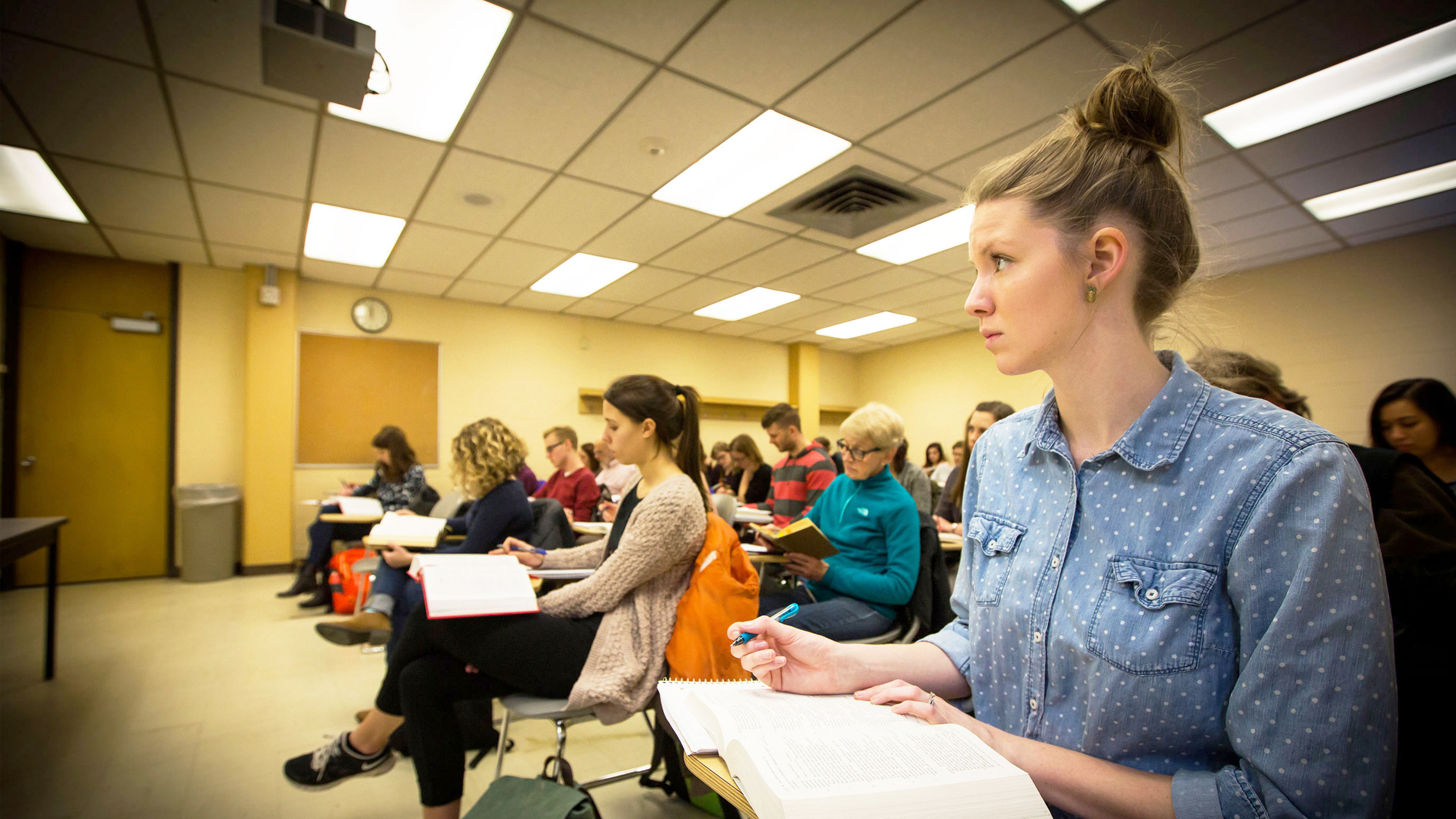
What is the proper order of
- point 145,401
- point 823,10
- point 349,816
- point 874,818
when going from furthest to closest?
1. point 145,401
2. point 823,10
3. point 349,816
4. point 874,818

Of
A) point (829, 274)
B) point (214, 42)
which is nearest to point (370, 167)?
point (214, 42)

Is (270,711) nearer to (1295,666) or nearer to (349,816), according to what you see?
(349,816)

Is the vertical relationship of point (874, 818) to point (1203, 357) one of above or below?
below

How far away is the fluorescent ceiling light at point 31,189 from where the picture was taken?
377cm

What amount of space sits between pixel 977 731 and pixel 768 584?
2.23m

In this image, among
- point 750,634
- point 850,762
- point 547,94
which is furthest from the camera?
point 547,94

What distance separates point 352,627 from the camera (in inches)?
123

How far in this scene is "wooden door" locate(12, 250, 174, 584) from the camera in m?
5.34

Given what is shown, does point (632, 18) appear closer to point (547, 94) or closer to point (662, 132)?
point (547, 94)

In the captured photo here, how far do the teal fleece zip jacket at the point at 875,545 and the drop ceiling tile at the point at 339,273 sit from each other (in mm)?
5322

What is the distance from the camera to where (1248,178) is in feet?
12.8

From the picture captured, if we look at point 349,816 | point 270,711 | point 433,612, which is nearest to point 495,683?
point 433,612

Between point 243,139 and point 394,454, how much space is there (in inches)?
88.3

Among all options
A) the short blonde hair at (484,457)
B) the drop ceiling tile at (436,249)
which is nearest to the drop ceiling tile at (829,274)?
the drop ceiling tile at (436,249)
